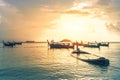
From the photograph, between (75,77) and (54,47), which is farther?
(54,47)

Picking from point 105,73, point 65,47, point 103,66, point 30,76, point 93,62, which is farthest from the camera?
point 65,47

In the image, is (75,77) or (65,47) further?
(65,47)

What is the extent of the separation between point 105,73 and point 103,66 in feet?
33.5

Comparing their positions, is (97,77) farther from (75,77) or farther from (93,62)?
(93,62)

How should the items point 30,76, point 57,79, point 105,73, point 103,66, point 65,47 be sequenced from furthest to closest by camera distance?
point 65,47
point 103,66
point 105,73
point 30,76
point 57,79

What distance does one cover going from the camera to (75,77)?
1871 inches

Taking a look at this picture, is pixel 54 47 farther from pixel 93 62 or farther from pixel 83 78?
pixel 83 78

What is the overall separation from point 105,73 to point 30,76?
16.9m

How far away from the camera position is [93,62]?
68375 millimetres

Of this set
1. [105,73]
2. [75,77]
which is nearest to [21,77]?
[75,77]

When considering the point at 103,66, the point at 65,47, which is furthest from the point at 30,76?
the point at 65,47

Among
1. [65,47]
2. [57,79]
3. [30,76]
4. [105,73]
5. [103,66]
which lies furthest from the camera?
[65,47]

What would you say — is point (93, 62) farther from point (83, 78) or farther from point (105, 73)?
point (83, 78)

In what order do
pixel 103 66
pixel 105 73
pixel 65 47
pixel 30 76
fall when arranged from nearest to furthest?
pixel 30 76
pixel 105 73
pixel 103 66
pixel 65 47
